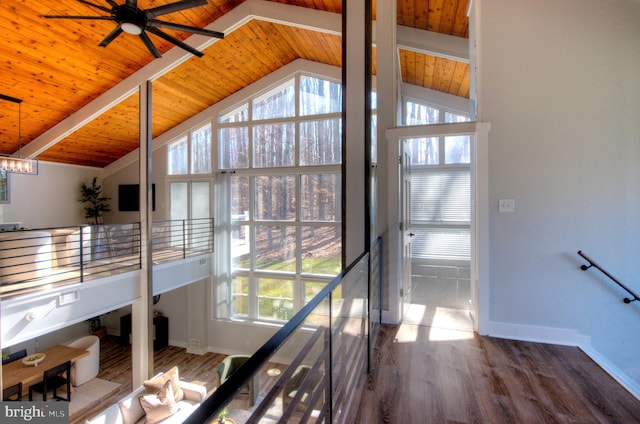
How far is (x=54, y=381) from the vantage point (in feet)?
17.7

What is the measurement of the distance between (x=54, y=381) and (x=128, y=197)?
12.9 ft

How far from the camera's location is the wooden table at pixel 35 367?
494cm

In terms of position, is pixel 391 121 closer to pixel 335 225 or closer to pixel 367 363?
pixel 367 363

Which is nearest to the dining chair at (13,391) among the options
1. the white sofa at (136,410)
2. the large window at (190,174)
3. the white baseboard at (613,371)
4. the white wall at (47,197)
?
the white sofa at (136,410)

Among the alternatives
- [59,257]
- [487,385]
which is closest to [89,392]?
[59,257]

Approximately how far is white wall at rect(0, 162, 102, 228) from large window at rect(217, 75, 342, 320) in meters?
3.55

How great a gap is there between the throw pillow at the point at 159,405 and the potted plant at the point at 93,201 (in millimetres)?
4953

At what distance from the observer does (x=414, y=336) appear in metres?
2.93

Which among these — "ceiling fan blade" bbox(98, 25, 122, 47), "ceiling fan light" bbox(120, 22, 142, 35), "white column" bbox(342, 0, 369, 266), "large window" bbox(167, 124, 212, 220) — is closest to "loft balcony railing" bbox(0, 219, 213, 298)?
"large window" bbox(167, 124, 212, 220)

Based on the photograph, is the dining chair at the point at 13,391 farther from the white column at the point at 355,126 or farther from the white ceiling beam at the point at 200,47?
the white column at the point at 355,126

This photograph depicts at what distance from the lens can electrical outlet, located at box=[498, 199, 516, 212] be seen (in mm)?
2871

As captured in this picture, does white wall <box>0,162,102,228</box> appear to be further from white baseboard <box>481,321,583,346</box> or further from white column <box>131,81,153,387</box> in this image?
white baseboard <box>481,321,583,346</box>

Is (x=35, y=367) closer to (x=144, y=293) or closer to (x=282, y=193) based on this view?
(x=144, y=293)

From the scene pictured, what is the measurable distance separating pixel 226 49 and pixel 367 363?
5273 millimetres
